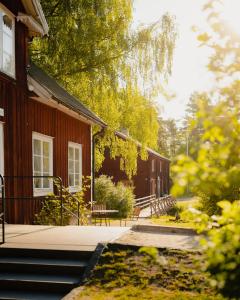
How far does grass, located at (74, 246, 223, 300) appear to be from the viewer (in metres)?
6.16

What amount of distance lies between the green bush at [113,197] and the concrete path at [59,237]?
47.0ft

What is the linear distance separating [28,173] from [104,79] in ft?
34.7

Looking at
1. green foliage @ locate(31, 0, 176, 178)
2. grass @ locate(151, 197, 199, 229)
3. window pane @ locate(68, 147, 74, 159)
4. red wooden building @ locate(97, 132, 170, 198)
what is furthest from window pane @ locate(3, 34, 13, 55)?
red wooden building @ locate(97, 132, 170, 198)

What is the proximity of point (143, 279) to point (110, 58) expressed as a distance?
1620 cm

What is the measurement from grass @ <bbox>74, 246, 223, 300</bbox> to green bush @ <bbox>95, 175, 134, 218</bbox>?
17.4 metres

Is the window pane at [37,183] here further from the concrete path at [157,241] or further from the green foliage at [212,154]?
the green foliage at [212,154]

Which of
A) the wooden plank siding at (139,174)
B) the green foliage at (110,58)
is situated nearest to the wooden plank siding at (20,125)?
the green foliage at (110,58)

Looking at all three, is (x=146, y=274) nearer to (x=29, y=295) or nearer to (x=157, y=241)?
(x=157, y=241)

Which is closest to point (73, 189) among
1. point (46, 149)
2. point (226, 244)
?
point (46, 149)

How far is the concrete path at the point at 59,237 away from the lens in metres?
7.92

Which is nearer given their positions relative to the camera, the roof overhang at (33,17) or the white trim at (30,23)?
the white trim at (30,23)

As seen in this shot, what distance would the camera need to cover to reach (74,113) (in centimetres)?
1555

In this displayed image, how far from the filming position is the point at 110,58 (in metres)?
21.4

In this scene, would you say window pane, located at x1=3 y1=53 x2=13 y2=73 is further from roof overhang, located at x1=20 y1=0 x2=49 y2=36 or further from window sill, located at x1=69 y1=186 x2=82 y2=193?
window sill, located at x1=69 y1=186 x2=82 y2=193
